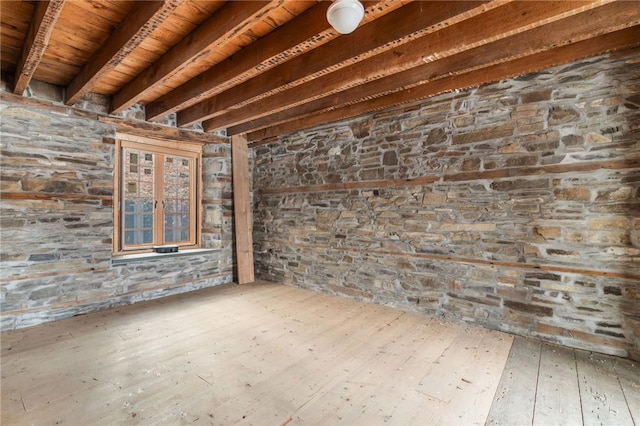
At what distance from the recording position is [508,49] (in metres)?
2.28

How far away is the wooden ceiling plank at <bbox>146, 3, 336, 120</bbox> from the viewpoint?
2031mm

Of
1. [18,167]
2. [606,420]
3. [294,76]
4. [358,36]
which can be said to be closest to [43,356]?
[18,167]

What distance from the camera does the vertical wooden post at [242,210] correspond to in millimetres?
4891

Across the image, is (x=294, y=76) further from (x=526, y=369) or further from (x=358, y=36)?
(x=526, y=369)

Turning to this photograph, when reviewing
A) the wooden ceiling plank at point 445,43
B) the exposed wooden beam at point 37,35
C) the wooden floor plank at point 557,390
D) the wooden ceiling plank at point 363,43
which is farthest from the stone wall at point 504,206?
the exposed wooden beam at point 37,35

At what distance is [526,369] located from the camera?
2.26 meters

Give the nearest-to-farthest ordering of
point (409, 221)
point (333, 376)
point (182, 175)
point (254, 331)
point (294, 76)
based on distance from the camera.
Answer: point (333, 376), point (294, 76), point (254, 331), point (409, 221), point (182, 175)

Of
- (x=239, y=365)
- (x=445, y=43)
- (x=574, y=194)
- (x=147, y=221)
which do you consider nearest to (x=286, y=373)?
(x=239, y=365)

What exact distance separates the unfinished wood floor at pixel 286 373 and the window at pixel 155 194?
1.27 metres

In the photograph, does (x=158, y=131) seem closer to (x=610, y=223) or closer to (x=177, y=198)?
(x=177, y=198)

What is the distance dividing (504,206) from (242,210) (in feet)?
12.4

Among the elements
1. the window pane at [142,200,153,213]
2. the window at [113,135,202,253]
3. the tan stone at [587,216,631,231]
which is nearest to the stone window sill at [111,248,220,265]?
the window at [113,135,202,253]

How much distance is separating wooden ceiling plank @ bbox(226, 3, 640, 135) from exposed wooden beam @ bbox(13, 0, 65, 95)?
77.4 inches

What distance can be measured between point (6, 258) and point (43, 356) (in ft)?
4.31
